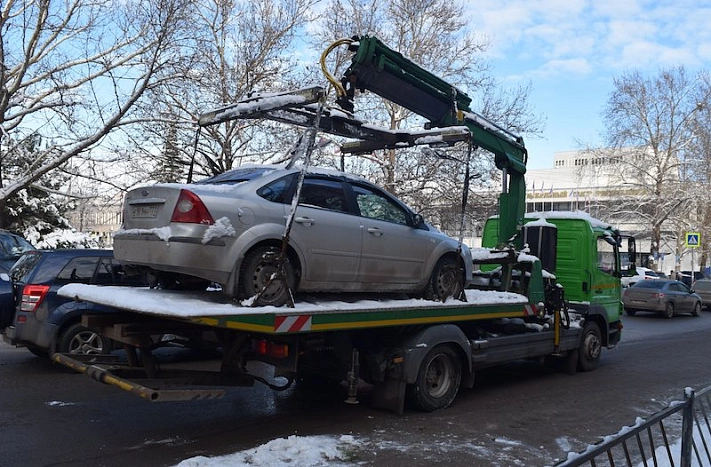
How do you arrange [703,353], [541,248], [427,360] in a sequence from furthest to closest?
[703,353], [541,248], [427,360]

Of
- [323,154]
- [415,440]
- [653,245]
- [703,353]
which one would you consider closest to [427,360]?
[415,440]

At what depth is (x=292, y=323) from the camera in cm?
534

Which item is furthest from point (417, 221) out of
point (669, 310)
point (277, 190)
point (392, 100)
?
point (669, 310)

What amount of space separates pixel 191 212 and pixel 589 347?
24.3 ft

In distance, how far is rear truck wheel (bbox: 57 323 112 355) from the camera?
7.96 m

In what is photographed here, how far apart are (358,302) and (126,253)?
232 cm

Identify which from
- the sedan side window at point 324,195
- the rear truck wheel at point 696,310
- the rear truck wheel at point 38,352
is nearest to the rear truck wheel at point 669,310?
the rear truck wheel at point 696,310

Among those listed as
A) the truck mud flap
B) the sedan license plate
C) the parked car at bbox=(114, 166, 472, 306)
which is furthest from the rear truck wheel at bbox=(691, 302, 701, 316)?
the sedan license plate

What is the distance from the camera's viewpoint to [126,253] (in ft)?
18.9

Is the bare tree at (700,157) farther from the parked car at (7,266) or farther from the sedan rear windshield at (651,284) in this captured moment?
the parked car at (7,266)

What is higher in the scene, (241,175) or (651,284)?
(241,175)

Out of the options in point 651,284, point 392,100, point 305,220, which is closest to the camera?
point 305,220

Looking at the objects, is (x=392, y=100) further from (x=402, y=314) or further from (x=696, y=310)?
(x=696, y=310)

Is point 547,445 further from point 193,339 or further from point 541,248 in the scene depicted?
point 541,248
